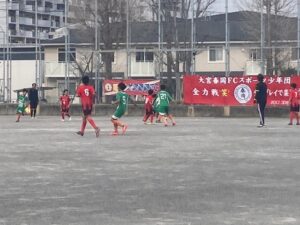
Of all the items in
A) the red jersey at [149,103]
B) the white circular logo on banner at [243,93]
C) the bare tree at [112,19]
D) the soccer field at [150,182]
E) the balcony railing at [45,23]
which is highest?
the balcony railing at [45,23]

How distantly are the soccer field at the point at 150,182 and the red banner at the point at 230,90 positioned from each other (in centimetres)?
1507

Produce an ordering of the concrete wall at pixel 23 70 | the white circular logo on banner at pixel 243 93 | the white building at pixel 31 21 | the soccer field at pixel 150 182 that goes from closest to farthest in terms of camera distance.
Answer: the soccer field at pixel 150 182
the white circular logo on banner at pixel 243 93
the concrete wall at pixel 23 70
the white building at pixel 31 21

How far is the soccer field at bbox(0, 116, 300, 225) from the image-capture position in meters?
7.54

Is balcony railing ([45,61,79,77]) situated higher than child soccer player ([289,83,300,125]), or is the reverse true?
balcony railing ([45,61,79,77])

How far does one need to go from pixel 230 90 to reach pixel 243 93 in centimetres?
63

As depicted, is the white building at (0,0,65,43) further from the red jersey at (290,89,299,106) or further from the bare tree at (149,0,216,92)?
the red jersey at (290,89,299,106)

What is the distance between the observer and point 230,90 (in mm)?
32562

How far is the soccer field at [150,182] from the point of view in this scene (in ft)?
24.7

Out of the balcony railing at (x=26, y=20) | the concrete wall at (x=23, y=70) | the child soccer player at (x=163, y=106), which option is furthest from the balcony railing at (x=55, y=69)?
the balcony railing at (x=26, y=20)

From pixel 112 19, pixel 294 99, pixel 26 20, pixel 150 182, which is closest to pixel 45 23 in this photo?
pixel 26 20

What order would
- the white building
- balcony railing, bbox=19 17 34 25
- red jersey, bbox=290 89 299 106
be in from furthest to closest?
balcony railing, bbox=19 17 34 25
the white building
red jersey, bbox=290 89 299 106

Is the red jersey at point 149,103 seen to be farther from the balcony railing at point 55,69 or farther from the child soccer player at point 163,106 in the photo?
the balcony railing at point 55,69

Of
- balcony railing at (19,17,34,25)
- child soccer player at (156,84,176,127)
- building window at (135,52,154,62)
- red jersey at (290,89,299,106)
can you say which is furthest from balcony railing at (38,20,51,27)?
red jersey at (290,89,299,106)

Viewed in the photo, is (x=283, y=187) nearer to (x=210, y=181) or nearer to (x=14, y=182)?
(x=210, y=181)
